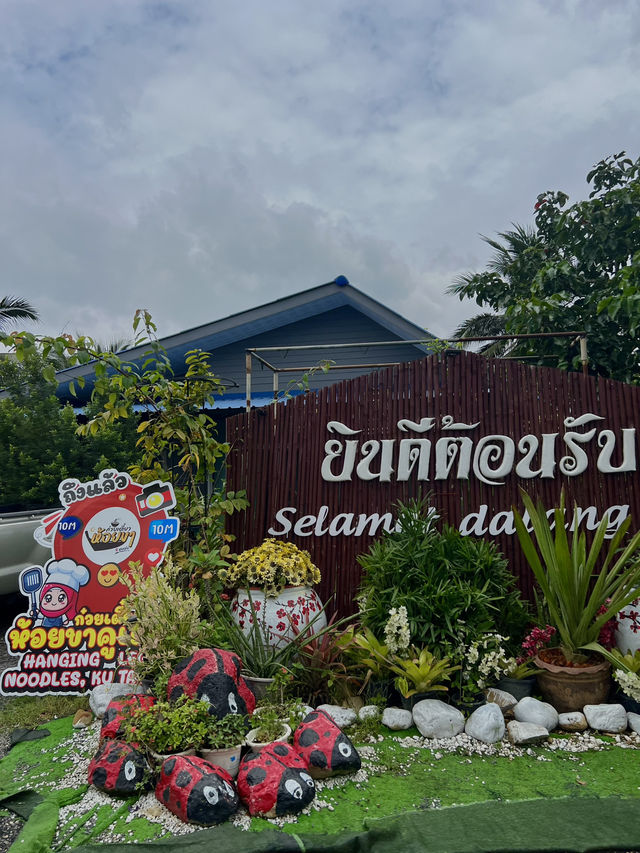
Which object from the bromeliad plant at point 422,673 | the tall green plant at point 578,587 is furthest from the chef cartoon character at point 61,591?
the tall green plant at point 578,587

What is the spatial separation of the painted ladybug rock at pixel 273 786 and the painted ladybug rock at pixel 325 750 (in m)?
0.12

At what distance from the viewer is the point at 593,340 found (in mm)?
7059

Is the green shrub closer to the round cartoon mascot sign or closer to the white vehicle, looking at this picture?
the round cartoon mascot sign

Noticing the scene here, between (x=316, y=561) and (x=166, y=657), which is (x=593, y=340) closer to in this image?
(x=316, y=561)

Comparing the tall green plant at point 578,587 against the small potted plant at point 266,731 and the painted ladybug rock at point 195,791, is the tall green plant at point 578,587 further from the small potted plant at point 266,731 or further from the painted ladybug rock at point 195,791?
the painted ladybug rock at point 195,791

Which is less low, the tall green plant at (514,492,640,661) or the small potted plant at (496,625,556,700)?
the tall green plant at (514,492,640,661)

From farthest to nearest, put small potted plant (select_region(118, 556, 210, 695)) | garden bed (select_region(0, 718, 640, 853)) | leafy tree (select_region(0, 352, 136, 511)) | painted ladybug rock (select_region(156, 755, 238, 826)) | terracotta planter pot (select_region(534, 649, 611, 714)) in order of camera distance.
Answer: leafy tree (select_region(0, 352, 136, 511)) < terracotta planter pot (select_region(534, 649, 611, 714)) < small potted plant (select_region(118, 556, 210, 695)) < painted ladybug rock (select_region(156, 755, 238, 826)) < garden bed (select_region(0, 718, 640, 853))

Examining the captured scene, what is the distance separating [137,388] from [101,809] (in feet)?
10.4

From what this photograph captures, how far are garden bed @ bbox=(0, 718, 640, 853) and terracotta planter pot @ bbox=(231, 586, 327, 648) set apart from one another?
103 cm

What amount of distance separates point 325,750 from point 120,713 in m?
1.19

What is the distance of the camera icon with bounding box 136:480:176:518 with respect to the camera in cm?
494

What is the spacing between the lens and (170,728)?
3.01 m

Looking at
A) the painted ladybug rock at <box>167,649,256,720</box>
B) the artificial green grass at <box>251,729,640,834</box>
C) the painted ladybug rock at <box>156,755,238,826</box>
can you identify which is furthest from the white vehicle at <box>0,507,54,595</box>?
the artificial green grass at <box>251,729,640,834</box>

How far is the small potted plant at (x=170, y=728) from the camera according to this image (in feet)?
9.90
